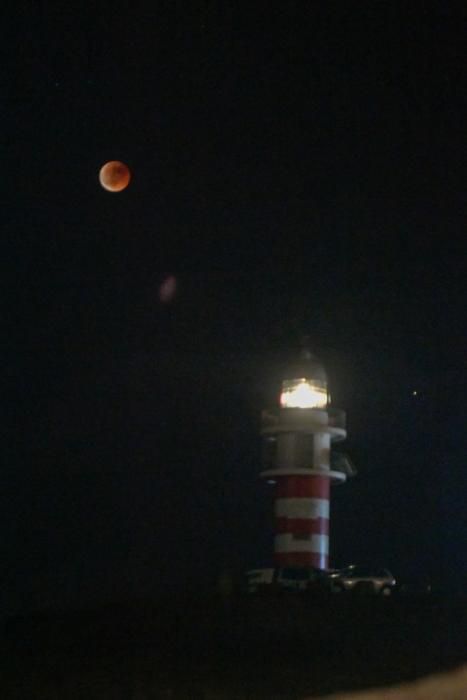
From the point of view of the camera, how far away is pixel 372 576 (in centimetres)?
2347

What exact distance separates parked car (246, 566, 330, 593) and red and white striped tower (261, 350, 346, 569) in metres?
1.61

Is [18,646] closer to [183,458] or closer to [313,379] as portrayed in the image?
A: [313,379]

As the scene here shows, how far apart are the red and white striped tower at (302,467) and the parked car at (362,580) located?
0.87 m

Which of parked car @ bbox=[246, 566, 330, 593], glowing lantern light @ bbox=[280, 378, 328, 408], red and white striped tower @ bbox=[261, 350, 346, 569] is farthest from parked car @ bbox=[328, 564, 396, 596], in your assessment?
glowing lantern light @ bbox=[280, 378, 328, 408]

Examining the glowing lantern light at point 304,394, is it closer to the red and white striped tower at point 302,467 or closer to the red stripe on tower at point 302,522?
the red and white striped tower at point 302,467

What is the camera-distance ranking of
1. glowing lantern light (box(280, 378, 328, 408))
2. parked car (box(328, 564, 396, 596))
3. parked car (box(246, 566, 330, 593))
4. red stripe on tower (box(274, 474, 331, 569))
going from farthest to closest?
glowing lantern light (box(280, 378, 328, 408)) < red stripe on tower (box(274, 474, 331, 569)) < parked car (box(328, 564, 396, 596)) < parked car (box(246, 566, 330, 593))

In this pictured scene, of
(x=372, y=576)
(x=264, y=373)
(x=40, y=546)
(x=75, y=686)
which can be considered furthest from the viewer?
(x=264, y=373)

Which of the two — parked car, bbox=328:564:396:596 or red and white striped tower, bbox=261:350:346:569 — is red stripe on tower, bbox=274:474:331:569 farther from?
parked car, bbox=328:564:396:596

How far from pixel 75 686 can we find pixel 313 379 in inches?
627

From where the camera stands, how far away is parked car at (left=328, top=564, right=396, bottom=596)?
2069 centimetres

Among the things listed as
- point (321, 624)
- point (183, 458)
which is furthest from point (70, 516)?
point (321, 624)

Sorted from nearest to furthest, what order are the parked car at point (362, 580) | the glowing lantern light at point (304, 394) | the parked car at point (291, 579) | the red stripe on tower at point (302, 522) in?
the parked car at point (291, 579) → the parked car at point (362, 580) → the red stripe on tower at point (302, 522) → the glowing lantern light at point (304, 394)

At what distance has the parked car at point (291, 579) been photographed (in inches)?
782

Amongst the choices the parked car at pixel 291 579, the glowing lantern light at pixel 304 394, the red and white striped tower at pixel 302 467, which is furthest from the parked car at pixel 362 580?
the glowing lantern light at pixel 304 394
